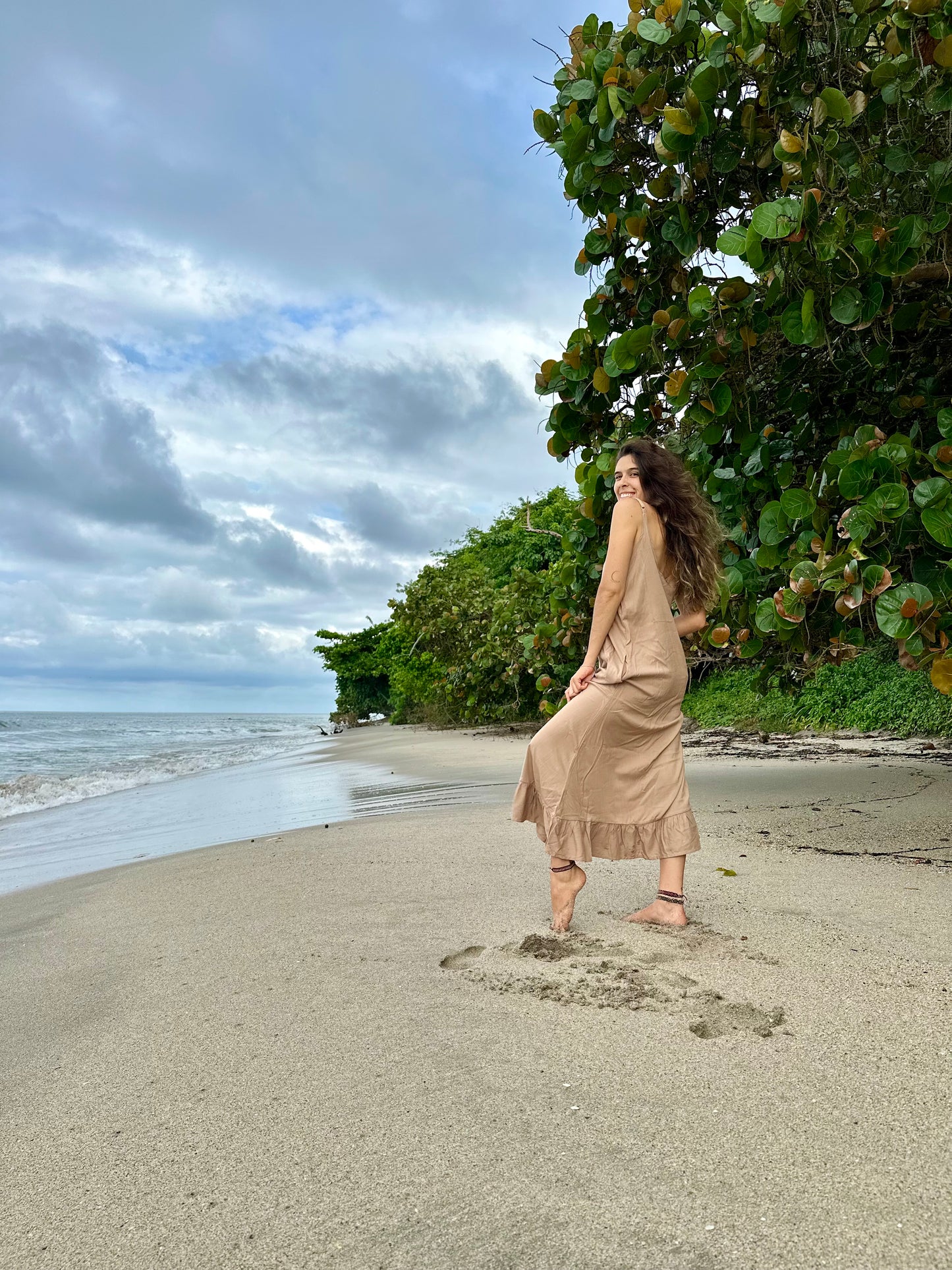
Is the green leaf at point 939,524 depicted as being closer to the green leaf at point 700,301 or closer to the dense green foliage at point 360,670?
the green leaf at point 700,301

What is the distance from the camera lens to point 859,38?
3.58m

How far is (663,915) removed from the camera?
11.0 ft

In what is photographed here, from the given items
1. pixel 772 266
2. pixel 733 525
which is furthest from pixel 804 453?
pixel 772 266

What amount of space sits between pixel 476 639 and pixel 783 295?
15.2 meters

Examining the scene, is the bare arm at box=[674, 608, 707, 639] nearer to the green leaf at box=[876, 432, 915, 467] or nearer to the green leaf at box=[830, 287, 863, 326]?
the green leaf at box=[876, 432, 915, 467]

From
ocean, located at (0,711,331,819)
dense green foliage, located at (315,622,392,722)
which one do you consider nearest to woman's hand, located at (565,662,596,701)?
ocean, located at (0,711,331,819)

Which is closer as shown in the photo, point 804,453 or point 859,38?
point 859,38

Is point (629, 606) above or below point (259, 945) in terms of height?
above

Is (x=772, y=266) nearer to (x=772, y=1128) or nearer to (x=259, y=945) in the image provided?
(x=772, y=1128)

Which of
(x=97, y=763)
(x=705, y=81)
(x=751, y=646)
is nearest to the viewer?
(x=705, y=81)

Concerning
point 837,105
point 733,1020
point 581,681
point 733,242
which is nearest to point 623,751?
point 581,681

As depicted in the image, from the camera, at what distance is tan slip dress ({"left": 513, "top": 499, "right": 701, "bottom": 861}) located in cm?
331

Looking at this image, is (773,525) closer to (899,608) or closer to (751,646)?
(899,608)

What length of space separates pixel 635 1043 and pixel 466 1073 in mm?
473
